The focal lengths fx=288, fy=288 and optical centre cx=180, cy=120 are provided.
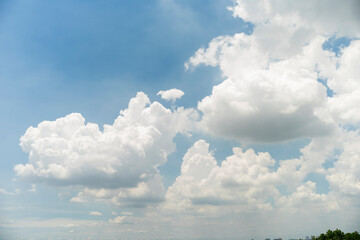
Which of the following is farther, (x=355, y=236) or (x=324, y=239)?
(x=324, y=239)

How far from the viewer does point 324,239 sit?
185250 millimetres

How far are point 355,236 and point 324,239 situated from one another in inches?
886

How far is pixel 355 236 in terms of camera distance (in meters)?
167
